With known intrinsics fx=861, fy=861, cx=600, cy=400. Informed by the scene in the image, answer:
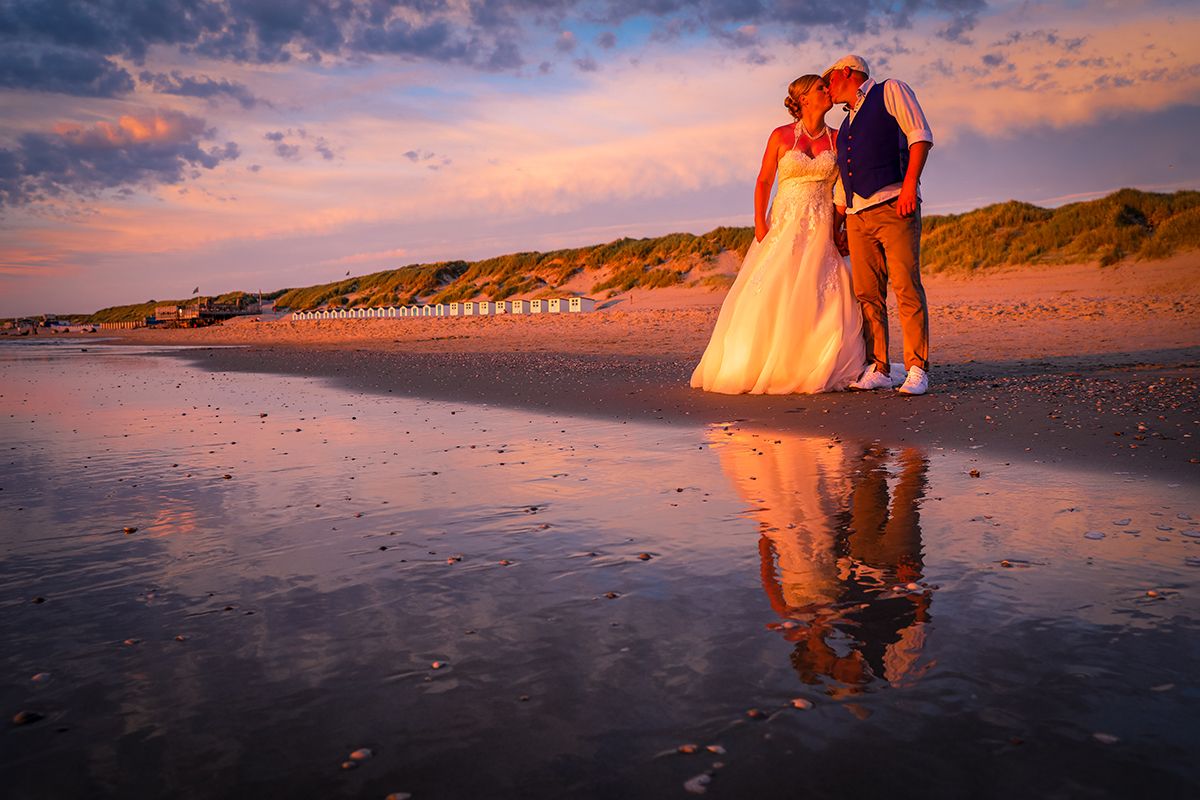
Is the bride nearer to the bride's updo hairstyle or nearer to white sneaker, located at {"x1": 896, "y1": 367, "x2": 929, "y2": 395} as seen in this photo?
the bride's updo hairstyle

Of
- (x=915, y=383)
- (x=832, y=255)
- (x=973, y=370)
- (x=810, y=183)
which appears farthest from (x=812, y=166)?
(x=973, y=370)

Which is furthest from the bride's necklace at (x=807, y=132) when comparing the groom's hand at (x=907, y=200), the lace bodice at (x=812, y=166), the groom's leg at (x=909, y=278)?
the groom's hand at (x=907, y=200)

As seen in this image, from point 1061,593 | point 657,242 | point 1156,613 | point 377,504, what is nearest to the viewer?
point 1156,613

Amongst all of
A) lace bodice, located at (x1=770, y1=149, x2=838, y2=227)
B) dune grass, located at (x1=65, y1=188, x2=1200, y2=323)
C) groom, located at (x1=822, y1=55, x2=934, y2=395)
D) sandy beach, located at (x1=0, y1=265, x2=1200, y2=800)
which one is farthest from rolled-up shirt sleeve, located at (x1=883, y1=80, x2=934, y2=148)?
dune grass, located at (x1=65, y1=188, x2=1200, y2=323)

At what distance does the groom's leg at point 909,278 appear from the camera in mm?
8461

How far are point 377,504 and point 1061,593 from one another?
3085mm

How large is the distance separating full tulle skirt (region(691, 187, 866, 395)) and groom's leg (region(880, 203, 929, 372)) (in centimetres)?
65

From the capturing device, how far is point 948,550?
3236 millimetres

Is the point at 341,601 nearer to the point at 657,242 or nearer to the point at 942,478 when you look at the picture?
the point at 942,478

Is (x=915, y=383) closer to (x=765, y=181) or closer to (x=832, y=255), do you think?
(x=832, y=255)

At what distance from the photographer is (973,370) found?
34.7ft

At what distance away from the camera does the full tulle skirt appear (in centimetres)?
899

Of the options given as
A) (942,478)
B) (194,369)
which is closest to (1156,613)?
(942,478)

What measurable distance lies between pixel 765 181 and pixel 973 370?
3580 millimetres
